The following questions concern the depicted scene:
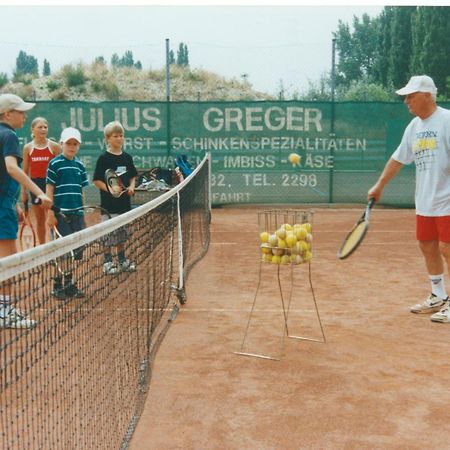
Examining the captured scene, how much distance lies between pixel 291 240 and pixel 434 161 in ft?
4.53

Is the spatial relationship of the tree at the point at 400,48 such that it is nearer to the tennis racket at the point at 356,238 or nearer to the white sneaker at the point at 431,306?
the white sneaker at the point at 431,306

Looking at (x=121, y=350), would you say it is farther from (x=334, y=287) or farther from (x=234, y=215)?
(x=234, y=215)

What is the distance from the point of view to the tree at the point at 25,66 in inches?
1482

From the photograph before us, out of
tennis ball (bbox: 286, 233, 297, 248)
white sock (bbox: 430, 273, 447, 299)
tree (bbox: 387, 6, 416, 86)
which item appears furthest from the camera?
tree (bbox: 387, 6, 416, 86)

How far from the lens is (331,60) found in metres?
12.6

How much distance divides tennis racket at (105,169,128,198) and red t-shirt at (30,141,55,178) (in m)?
0.89

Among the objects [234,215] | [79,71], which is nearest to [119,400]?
[234,215]

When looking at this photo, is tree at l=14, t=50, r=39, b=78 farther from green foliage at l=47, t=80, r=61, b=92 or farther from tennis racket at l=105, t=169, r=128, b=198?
tennis racket at l=105, t=169, r=128, b=198

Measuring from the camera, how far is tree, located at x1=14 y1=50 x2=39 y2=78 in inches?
1482

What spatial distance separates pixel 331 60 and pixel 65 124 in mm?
4971

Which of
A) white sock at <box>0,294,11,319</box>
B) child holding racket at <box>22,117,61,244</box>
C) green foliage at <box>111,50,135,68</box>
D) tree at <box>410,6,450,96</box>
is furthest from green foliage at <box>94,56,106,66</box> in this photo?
white sock at <box>0,294,11,319</box>

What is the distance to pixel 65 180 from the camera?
562 cm

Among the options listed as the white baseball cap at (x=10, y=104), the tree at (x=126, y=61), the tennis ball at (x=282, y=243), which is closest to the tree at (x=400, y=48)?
the tree at (x=126, y=61)

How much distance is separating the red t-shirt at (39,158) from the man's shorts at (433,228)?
3.62 meters
